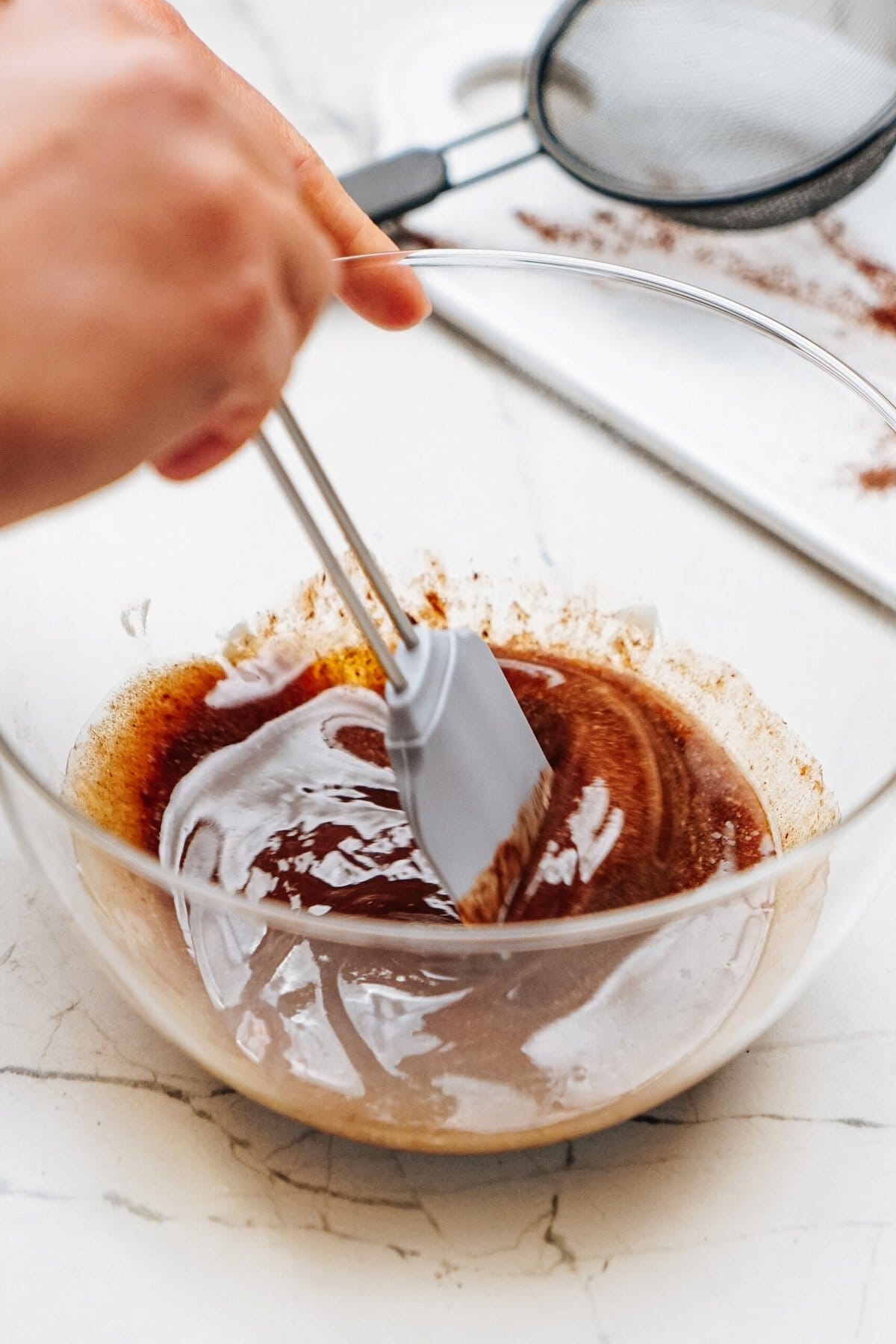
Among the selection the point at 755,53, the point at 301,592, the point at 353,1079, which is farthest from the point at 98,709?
the point at 755,53

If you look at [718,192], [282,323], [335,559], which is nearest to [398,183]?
[718,192]

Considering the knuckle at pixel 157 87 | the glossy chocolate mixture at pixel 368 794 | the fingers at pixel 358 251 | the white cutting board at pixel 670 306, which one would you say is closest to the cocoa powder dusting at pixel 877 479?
the white cutting board at pixel 670 306

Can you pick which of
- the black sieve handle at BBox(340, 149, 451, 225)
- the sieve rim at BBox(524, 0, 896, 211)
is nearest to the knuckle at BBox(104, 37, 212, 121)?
the black sieve handle at BBox(340, 149, 451, 225)

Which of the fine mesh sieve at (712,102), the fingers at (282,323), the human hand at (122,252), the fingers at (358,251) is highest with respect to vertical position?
the human hand at (122,252)

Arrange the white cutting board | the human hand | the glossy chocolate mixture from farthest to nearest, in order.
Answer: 1. the white cutting board
2. the glossy chocolate mixture
3. the human hand

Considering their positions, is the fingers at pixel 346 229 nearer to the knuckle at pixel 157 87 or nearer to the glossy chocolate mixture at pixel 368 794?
the glossy chocolate mixture at pixel 368 794

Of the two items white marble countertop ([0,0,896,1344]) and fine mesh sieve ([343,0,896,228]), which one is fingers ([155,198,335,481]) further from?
fine mesh sieve ([343,0,896,228])

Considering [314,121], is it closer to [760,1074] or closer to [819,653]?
[819,653]
